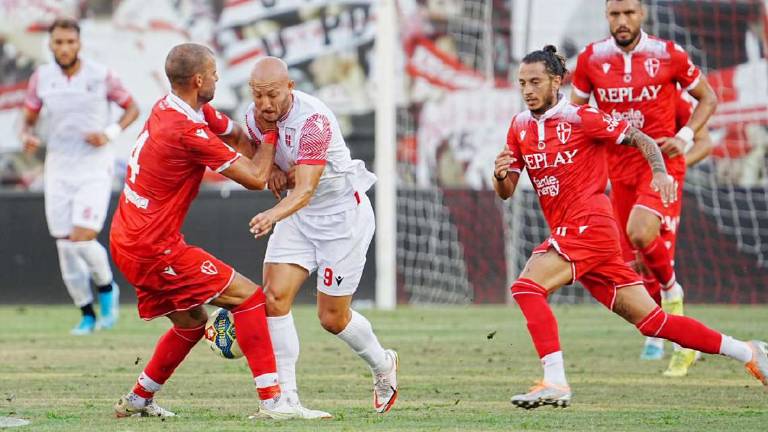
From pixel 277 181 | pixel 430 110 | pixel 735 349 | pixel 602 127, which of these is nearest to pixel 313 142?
pixel 277 181

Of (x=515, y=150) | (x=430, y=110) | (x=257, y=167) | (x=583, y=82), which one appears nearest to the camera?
(x=257, y=167)

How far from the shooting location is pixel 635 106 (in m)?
9.63

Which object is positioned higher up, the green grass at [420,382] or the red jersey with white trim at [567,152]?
the red jersey with white trim at [567,152]

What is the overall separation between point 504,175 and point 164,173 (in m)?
1.73

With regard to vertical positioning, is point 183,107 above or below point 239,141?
above

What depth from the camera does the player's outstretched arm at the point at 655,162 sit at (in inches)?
283

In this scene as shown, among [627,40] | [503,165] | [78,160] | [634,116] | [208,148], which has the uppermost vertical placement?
[627,40]

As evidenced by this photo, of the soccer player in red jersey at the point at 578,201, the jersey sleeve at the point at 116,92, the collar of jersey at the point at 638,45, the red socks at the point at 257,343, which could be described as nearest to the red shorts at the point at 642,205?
the collar of jersey at the point at 638,45

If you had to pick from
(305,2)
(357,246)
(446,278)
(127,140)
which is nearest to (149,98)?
(127,140)

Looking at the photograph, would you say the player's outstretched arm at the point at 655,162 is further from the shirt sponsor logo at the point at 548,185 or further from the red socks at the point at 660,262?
the red socks at the point at 660,262

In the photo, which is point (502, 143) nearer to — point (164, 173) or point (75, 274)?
point (75, 274)

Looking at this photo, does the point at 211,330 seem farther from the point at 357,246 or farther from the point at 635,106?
the point at 635,106

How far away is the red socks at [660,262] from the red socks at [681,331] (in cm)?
228

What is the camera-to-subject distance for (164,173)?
6.80 m
